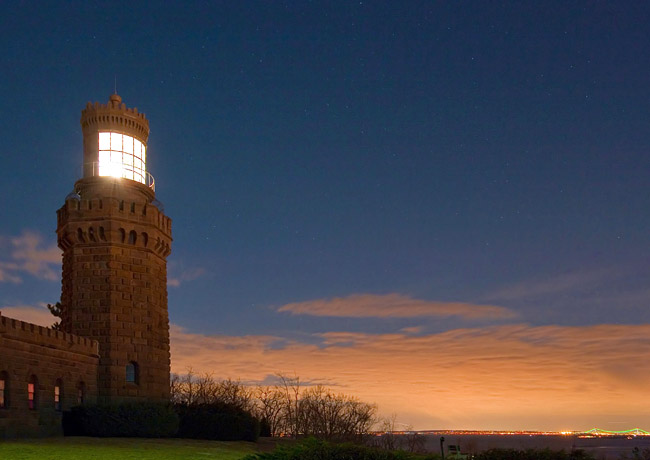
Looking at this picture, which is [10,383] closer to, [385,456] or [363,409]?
[385,456]

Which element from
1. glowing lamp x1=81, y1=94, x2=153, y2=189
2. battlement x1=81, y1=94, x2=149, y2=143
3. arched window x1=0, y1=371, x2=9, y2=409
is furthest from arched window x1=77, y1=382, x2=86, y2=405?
battlement x1=81, y1=94, x2=149, y2=143

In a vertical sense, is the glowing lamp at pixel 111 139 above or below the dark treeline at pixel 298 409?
above

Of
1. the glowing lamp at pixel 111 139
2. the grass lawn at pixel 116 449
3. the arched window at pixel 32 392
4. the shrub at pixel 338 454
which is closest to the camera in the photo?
the shrub at pixel 338 454

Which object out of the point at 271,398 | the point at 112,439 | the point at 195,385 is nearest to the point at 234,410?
the point at 112,439

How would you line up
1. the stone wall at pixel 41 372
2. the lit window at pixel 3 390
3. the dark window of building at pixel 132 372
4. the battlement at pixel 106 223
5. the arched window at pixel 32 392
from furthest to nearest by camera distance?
the battlement at pixel 106 223 < the dark window of building at pixel 132 372 < the arched window at pixel 32 392 < the stone wall at pixel 41 372 < the lit window at pixel 3 390

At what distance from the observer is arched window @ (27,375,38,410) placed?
1127 inches

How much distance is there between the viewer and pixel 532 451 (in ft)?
51.4

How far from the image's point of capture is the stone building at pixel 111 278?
32562mm

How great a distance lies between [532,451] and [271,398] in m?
58.3

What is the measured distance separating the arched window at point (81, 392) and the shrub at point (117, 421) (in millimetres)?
1331

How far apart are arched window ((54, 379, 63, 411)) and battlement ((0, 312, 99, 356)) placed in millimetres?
1530

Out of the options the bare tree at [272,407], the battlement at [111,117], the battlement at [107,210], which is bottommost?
the bare tree at [272,407]

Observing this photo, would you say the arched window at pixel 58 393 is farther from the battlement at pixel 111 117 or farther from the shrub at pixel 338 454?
the shrub at pixel 338 454

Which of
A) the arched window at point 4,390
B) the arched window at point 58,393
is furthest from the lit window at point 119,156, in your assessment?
the arched window at point 4,390
